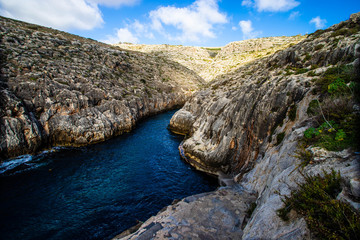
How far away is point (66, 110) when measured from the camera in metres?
33.1

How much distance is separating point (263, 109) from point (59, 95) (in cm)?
3625

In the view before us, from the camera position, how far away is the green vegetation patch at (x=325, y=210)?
4133 millimetres

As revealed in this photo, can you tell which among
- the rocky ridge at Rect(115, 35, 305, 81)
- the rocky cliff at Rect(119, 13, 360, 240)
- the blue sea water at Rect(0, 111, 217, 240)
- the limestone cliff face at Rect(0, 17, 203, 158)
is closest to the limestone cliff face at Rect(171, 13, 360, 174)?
the rocky cliff at Rect(119, 13, 360, 240)

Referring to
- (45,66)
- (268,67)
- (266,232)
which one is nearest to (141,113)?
(45,66)

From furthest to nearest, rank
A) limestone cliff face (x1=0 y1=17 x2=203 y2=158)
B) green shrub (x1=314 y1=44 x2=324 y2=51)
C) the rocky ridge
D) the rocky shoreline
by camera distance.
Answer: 1. the rocky ridge
2. limestone cliff face (x1=0 y1=17 x2=203 y2=158)
3. green shrub (x1=314 y1=44 x2=324 y2=51)
4. the rocky shoreline

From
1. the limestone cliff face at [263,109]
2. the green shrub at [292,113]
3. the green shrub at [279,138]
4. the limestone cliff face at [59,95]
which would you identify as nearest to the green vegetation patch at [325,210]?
the green shrub at [279,138]

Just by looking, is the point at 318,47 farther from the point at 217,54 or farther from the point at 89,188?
the point at 217,54

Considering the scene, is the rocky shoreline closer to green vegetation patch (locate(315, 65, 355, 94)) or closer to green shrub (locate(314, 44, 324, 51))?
green vegetation patch (locate(315, 65, 355, 94))

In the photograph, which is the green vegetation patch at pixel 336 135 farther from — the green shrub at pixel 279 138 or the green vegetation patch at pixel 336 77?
the green shrub at pixel 279 138

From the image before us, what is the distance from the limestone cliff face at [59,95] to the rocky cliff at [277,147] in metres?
21.7

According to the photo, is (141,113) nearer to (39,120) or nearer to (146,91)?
(146,91)

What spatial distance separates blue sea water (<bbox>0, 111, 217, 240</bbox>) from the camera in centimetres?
1480

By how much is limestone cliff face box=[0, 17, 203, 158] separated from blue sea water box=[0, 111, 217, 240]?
3182 mm

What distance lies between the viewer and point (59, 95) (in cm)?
3356
